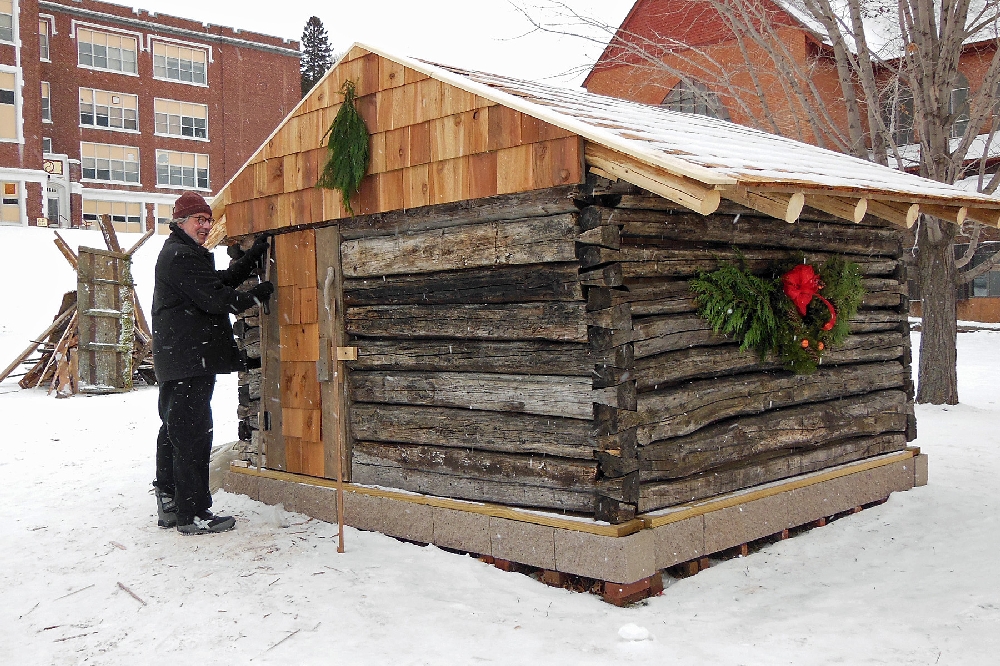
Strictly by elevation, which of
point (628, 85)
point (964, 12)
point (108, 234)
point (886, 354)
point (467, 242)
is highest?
point (628, 85)

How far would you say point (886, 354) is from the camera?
302 inches

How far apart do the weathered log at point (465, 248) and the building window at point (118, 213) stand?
36406mm

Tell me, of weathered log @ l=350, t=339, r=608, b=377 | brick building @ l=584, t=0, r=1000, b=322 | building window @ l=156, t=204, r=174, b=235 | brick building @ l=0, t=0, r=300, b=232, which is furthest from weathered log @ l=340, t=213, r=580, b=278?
building window @ l=156, t=204, r=174, b=235

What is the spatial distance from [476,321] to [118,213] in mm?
39032

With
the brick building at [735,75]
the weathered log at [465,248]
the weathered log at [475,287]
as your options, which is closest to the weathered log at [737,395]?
the weathered log at [475,287]

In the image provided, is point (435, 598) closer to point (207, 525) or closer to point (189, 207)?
point (207, 525)

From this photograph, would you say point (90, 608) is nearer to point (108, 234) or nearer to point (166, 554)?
point (166, 554)

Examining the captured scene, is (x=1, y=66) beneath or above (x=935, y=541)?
above

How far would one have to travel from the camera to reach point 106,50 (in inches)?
1560

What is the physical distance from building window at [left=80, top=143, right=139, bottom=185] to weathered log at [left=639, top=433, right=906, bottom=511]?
3967 centimetres

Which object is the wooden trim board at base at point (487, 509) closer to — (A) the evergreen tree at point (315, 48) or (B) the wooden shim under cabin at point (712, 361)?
(B) the wooden shim under cabin at point (712, 361)

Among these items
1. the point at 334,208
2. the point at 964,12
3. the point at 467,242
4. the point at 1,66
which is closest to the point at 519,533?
the point at 467,242

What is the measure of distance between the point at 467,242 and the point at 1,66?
36528 millimetres

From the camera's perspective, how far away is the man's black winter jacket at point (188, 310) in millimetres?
6281
